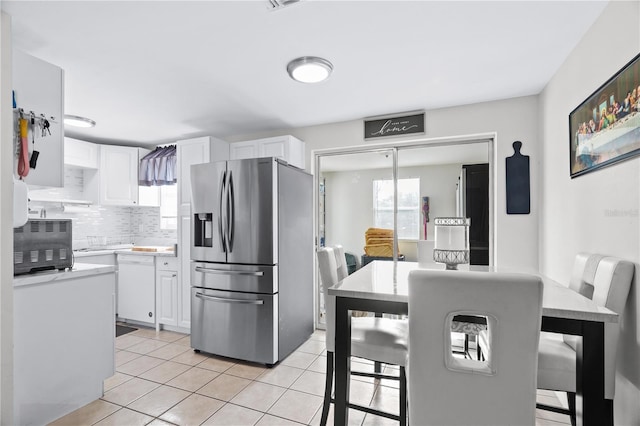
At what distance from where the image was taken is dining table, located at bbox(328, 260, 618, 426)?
1.27 meters

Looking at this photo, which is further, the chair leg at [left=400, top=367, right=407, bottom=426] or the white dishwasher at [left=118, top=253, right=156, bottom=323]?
the white dishwasher at [left=118, top=253, right=156, bottom=323]

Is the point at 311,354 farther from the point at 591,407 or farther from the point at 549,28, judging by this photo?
the point at 549,28

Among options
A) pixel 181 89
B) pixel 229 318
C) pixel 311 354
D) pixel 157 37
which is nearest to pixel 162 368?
pixel 229 318

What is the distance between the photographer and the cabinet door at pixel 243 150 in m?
3.81

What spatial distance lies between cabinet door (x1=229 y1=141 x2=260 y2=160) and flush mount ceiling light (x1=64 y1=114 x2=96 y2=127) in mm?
1484

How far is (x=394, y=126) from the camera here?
11.2 ft

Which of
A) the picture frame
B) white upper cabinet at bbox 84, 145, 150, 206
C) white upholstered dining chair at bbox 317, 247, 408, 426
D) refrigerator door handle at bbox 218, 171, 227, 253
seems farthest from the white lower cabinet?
the picture frame

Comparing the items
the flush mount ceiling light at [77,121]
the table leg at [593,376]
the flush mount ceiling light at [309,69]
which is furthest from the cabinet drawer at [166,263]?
the table leg at [593,376]

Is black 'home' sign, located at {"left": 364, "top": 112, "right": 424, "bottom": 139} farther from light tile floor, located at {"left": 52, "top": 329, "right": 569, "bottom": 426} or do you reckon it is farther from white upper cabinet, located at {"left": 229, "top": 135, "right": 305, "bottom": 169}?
light tile floor, located at {"left": 52, "top": 329, "right": 569, "bottom": 426}

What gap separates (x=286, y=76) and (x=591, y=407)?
2600 mm

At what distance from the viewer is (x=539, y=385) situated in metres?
1.50

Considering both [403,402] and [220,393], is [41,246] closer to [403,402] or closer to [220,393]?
[220,393]

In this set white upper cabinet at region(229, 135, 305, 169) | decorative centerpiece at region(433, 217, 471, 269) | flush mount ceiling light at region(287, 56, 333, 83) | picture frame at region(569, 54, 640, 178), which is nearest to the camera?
picture frame at region(569, 54, 640, 178)

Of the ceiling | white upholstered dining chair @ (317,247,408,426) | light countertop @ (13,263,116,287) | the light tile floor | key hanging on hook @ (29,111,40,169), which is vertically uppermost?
the ceiling
